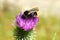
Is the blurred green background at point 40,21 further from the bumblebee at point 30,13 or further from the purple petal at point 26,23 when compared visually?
the bumblebee at point 30,13

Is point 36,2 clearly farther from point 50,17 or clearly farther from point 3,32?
point 3,32

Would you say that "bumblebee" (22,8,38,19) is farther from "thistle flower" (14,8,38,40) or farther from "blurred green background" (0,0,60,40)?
"blurred green background" (0,0,60,40)

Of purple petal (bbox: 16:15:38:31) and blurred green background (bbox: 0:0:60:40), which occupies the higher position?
purple petal (bbox: 16:15:38:31)

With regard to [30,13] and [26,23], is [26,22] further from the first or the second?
[30,13]

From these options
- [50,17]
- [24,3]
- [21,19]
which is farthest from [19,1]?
[21,19]

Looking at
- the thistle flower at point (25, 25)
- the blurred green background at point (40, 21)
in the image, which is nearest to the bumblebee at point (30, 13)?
the thistle flower at point (25, 25)

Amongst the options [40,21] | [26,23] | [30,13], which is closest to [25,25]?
[26,23]

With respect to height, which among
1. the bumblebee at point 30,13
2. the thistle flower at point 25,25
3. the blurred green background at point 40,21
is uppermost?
the bumblebee at point 30,13

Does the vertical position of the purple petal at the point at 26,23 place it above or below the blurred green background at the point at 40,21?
above

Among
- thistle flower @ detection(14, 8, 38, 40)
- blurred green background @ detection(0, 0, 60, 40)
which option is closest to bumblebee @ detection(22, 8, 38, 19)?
thistle flower @ detection(14, 8, 38, 40)
